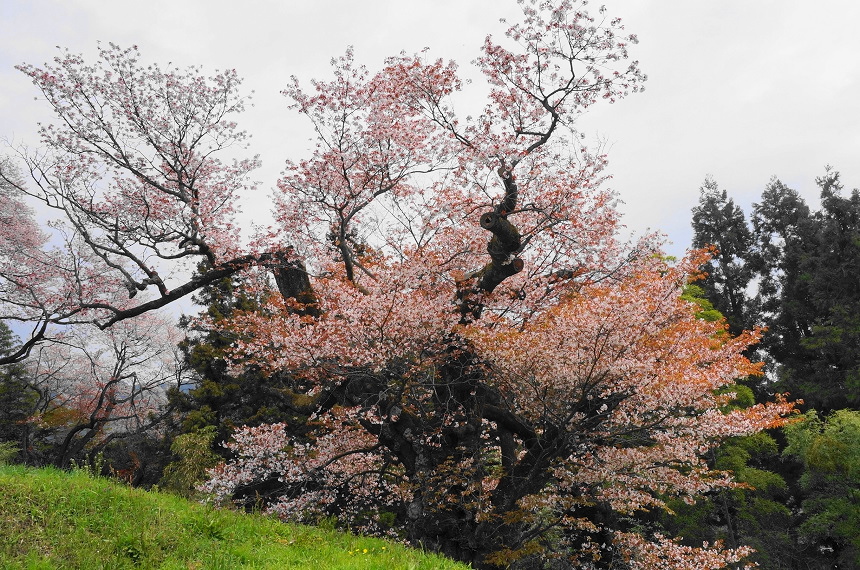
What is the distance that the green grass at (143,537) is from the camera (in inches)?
186

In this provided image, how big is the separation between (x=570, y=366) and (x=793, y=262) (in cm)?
3001

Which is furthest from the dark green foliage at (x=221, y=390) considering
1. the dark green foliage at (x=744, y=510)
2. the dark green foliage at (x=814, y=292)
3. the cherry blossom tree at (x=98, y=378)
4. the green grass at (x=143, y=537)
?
the dark green foliage at (x=814, y=292)

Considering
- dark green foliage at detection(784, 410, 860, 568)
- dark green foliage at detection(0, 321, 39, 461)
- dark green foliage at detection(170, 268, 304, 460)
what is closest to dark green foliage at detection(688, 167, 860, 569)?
dark green foliage at detection(784, 410, 860, 568)

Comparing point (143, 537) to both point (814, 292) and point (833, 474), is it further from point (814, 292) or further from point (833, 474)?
point (814, 292)

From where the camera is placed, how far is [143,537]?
497cm

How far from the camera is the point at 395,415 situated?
1056 centimetres

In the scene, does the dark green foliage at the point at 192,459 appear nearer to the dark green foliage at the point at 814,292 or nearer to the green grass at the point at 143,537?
the green grass at the point at 143,537

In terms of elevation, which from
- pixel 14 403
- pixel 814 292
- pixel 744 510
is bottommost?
pixel 14 403

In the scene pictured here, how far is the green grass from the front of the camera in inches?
186

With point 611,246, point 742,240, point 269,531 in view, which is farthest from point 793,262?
point 269,531

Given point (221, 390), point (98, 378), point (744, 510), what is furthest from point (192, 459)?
point (744, 510)

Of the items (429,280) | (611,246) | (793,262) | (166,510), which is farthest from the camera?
(793,262)

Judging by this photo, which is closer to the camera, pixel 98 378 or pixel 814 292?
pixel 98 378

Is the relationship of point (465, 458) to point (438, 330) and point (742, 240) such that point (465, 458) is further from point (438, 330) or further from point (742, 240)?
point (742, 240)
